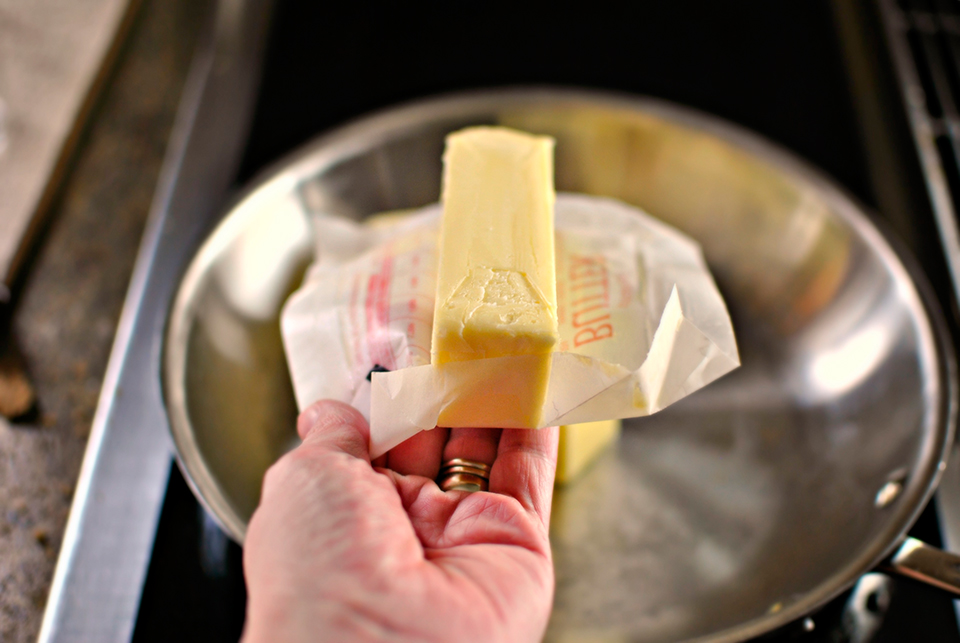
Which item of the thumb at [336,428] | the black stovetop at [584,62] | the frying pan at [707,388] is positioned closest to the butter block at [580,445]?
the frying pan at [707,388]

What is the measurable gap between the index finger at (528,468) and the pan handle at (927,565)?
0.74 feet

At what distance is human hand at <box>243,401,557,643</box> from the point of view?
325 millimetres

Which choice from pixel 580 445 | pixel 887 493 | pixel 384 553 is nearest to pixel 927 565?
pixel 887 493

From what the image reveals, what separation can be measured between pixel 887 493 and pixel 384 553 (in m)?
0.38

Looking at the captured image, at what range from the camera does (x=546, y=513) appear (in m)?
0.43

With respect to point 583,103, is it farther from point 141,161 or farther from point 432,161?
point 141,161

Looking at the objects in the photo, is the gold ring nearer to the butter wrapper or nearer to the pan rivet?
the butter wrapper

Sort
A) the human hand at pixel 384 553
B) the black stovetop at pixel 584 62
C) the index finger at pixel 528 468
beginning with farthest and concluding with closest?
the black stovetop at pixel 584 62, the index finger at pixel 528 468, the human hand at pixel 384 553

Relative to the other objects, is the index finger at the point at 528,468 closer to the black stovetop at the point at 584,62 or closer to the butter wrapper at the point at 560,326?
the butter wrapper at the point at 560,326

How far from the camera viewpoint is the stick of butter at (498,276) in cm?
38

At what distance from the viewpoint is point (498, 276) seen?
0.41m

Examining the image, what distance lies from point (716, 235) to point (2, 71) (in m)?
0.92

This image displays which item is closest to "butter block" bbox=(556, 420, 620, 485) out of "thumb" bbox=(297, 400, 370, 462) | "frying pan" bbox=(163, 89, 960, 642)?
"frying pan" bbox=(163, 89, 960, 642)

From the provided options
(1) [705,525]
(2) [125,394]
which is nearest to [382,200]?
(2) [125,394]
